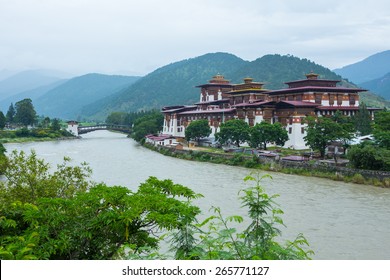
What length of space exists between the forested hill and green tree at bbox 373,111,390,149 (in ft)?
252

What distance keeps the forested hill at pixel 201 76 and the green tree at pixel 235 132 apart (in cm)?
6604

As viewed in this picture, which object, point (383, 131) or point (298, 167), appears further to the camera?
point (298, 167)

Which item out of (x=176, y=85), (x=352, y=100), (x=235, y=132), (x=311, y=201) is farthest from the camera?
(x=176, y=85)

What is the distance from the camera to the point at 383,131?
29531mm

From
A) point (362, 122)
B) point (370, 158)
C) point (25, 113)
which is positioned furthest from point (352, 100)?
point (25, 113)

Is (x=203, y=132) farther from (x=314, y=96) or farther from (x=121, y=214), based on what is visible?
(x=121, y=214)

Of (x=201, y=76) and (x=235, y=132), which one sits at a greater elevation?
(x=201, y=76)

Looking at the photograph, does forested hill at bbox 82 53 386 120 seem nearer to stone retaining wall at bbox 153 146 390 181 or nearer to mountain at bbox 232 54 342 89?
mountain at bbox 232 54 342 89

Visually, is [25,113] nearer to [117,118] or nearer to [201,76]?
[117,118]

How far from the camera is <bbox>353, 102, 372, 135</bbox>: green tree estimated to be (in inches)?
1592

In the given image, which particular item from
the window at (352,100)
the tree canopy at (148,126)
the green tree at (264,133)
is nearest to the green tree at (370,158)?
the green tree at (264,133)

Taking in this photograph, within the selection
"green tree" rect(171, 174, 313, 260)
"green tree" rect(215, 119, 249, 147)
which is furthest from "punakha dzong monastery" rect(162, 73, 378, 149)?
"green tree" rect(171, 174, 313, 260)

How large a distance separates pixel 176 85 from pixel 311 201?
483 feet

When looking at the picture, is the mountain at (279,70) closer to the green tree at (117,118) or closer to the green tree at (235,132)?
the green tree at (117,118)
